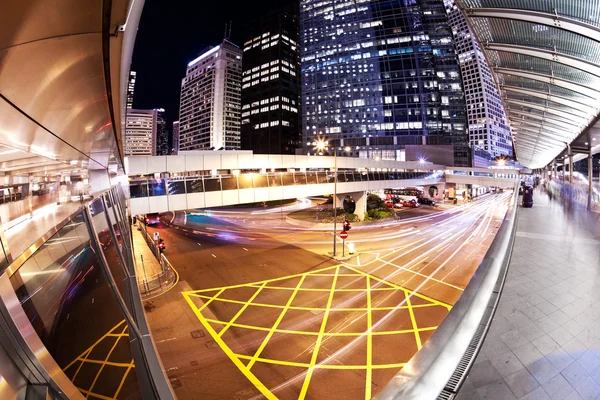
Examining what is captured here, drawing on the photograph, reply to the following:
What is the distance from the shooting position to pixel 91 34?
193 cm

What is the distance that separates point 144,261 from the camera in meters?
18.1

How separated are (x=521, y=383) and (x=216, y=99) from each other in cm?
13936

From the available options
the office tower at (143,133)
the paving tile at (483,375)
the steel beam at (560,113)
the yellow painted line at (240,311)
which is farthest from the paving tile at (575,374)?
the office tower at (143,133)

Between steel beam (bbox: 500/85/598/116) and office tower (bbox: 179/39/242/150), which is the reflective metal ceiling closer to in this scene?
steel beam (bbox: 500/85/598/116)

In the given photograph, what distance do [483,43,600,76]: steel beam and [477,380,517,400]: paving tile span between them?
11.6 m

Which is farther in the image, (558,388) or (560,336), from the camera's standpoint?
(560,336)

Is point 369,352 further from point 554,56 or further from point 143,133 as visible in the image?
point 143,133

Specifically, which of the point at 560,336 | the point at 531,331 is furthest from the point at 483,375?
the point at 560,336

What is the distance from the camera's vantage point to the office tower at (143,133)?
176 m

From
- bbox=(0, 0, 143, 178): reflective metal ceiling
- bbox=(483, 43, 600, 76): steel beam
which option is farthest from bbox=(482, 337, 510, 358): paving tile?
bbox=(483, 43, 600, 76): steel beam

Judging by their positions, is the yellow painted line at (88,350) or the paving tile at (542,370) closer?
the yellow painted line at (88,350)

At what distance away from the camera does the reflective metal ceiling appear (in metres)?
1.55

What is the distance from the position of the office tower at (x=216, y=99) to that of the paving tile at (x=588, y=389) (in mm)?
127771

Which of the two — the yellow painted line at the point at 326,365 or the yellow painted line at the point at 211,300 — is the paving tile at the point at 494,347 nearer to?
the yellow painted line at the point at 326,365
